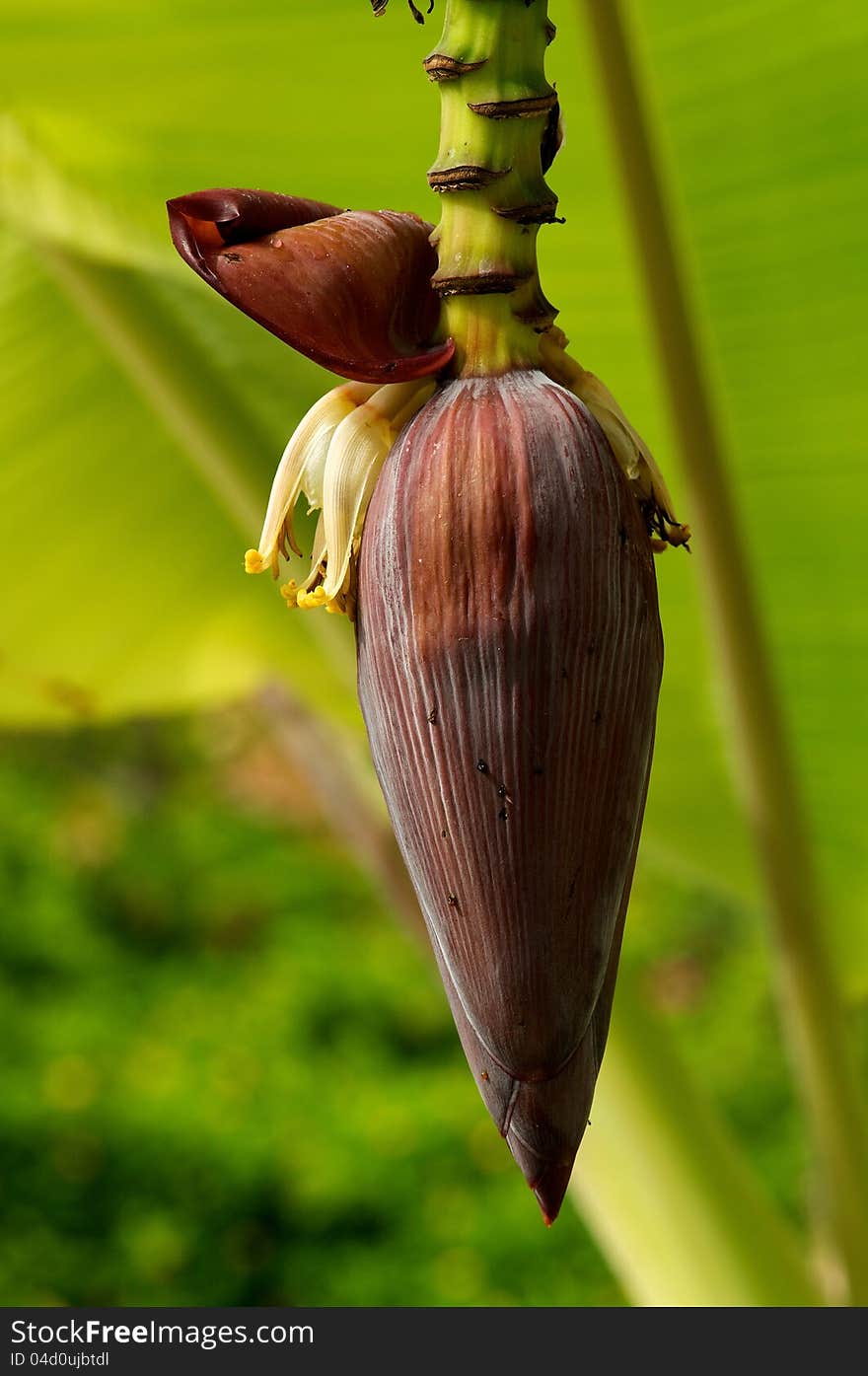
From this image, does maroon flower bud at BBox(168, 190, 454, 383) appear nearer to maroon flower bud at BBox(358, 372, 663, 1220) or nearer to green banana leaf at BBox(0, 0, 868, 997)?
maroon flower bud at BBox(358, 372, 663, 1220)

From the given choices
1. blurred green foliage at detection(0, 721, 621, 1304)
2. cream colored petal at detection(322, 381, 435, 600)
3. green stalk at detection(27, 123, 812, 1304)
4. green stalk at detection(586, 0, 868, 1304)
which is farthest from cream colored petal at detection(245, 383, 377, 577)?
blurred green foliage at detection(0, 721, 621, 1304)

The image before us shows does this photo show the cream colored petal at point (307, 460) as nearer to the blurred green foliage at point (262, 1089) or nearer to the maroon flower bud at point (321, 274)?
the maroon flower bud at point (321, 274)

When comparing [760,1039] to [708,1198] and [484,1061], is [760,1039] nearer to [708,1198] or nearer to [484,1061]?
[708,1198]

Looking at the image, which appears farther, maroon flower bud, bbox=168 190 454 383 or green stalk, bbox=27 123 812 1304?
green stalk, bbox=27 123 812 1304

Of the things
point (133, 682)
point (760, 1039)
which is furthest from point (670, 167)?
point (760, 1039)

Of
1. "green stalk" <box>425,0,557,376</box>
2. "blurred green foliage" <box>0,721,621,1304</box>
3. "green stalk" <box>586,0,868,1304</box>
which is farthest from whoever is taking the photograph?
"blurred green foliage" <box>0,721,621,1304</box>

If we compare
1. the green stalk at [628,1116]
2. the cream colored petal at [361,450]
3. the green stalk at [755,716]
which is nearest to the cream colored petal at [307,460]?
the cream colored petal at [361,450]
